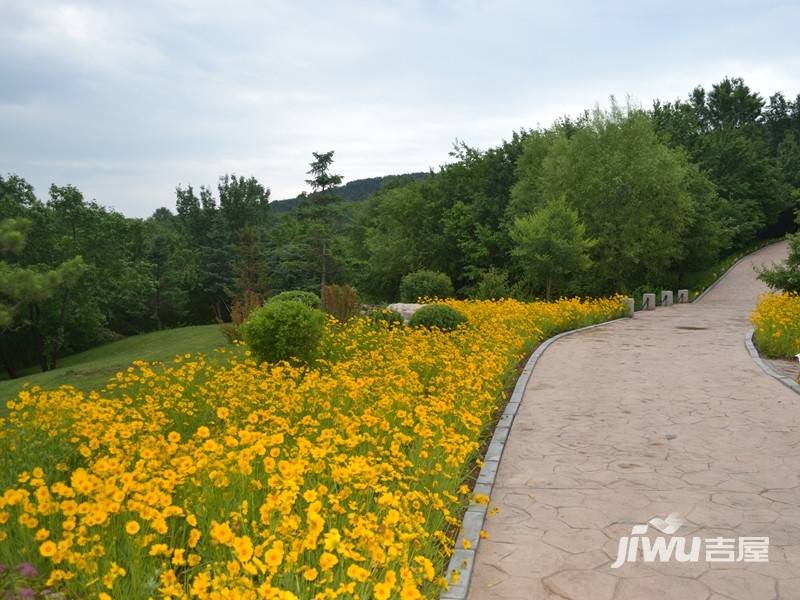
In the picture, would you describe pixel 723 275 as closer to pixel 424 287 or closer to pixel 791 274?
pixel 424 287

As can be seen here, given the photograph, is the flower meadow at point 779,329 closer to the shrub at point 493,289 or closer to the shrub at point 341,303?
the shrub at point 341,303

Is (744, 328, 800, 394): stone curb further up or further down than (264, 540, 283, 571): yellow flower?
further down

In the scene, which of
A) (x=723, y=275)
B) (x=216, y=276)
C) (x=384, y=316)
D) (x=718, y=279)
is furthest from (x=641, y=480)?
(x=216, y=276)

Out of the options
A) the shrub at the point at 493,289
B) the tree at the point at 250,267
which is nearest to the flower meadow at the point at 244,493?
the shrub at the point at 493,289

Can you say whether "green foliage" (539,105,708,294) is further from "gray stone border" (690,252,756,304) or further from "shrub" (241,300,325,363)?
"shrub" (241,300,325,363)

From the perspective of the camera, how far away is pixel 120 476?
3568 millimetres

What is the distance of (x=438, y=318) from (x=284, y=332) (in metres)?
4.81

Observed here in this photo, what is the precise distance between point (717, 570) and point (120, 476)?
374cm

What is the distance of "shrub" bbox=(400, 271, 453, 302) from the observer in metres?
25.8

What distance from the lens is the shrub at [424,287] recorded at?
2583 cm

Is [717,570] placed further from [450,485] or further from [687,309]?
[687,309]

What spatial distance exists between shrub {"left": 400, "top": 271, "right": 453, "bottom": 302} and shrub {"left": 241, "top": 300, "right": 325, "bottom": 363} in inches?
590

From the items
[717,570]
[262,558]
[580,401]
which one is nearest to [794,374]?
[580,401]

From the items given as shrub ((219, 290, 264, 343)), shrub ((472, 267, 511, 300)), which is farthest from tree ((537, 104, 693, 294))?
Answer: shrub ((219, 290, 264, 343))
